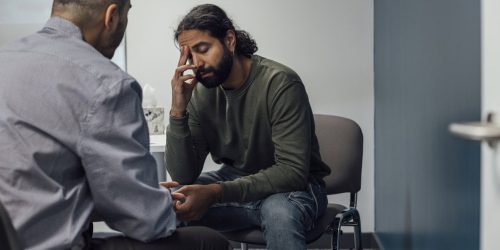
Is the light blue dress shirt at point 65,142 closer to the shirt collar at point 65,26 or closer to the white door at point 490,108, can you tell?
the shirt collar at point 65,26

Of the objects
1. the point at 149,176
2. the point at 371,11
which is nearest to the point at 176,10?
the point at 371,11

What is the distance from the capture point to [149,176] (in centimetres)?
126

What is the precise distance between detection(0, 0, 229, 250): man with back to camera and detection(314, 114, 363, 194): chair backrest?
104 cm

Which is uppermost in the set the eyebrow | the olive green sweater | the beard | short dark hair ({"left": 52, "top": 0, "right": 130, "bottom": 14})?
short dark hair ({"left": 52, "top": 0, "right": 130, "bottom": 14})

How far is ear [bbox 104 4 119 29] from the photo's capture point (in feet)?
4.36

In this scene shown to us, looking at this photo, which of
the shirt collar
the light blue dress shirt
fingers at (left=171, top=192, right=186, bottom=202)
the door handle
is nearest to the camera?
the door handle

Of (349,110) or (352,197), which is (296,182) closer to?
(352,197)

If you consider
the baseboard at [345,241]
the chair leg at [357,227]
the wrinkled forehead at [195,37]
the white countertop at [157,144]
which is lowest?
the baseboard at [345,241]

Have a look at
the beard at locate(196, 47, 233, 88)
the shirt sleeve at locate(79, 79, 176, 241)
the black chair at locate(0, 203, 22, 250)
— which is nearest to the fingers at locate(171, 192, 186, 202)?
the shirt sleeve at locate(79, 79, 176, 241)

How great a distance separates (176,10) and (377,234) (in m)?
1.35

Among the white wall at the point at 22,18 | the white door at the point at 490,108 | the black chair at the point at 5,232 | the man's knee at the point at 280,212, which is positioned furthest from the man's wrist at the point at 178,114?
the white door at the point at 490,108

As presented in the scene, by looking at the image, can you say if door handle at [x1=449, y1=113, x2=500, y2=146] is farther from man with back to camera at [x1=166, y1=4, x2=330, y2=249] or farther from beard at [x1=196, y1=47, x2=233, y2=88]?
A: beard at [x1=196, y1=47, x2=233, y2=88]

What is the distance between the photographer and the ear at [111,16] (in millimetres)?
1329

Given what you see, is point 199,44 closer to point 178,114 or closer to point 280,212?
point 178,114
